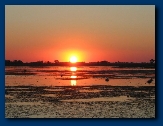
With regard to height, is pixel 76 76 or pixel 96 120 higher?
pixel 76 76

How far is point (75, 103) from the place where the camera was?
562 cm

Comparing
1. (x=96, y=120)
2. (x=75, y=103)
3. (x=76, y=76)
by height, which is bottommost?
(x=96, y=120)

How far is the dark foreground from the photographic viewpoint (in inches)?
221

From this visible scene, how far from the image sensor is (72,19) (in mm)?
5668

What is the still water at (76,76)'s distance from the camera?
5.62 metres

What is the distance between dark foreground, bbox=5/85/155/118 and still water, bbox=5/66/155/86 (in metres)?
0.05

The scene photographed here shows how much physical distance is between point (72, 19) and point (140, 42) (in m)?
0.77

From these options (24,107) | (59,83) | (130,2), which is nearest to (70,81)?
(59,83)

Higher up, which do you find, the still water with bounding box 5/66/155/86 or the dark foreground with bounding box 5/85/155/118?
the still water with bounding box 5/66/155/86

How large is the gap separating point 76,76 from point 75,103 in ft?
0.94

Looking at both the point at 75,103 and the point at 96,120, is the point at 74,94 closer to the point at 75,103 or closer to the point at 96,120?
the point at 75,103

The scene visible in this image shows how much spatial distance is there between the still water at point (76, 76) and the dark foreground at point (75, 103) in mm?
53

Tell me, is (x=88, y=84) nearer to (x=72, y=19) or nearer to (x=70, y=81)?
(x=70, y=81)

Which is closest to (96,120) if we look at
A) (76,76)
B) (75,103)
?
(75,103)
